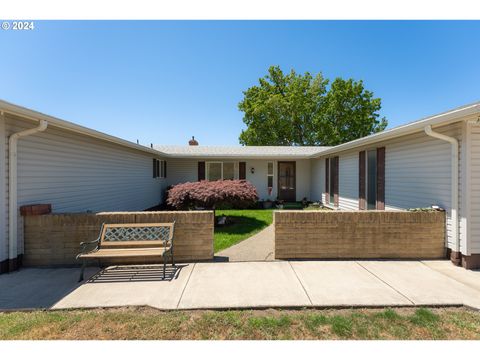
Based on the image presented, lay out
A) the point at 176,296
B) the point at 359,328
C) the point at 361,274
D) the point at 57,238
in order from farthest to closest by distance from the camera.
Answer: the point at 57,238 → the point at 361,274 → the point at 176,296 → the point at 359,328

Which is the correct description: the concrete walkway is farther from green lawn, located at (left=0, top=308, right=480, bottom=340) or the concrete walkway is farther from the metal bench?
green lawn, located at (left=0, top=308, right=480, bottom=340)

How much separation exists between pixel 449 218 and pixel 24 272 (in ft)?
27.8

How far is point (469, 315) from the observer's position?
→ 295 centimetres

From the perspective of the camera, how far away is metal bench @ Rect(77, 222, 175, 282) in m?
4.25

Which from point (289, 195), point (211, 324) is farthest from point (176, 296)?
point (289, 195)

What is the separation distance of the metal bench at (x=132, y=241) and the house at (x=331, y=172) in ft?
5.30

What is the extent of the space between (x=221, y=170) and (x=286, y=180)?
3995mm

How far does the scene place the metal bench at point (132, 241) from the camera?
425 cm

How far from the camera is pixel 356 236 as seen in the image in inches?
196

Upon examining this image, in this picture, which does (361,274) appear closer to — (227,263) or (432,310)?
(432,310)

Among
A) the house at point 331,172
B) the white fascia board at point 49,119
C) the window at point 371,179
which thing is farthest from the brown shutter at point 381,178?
the white fascia board at point 49,119

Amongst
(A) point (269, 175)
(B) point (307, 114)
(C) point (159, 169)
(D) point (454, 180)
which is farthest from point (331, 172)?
(B) point (307, 114)

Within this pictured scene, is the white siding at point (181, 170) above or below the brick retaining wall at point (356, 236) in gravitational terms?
above

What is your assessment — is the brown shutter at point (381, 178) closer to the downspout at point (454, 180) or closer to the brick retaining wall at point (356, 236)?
the brick retaining wall at point (356, 236)
